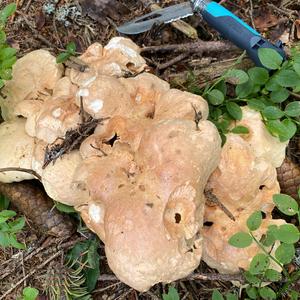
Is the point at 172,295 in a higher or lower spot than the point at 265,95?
lower

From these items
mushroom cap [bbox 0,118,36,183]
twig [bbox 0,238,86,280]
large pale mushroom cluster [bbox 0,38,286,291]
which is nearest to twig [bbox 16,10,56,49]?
large pale mushroom cluster [bbox 0,38,286,291]

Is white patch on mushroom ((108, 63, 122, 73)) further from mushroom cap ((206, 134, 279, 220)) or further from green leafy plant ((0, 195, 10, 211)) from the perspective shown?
green leafy plant ((0, 195, 10, 211))

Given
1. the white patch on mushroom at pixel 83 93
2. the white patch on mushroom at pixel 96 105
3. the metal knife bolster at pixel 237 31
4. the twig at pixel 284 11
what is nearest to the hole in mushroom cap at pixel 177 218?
the white patch on mushroom at pixel 96 105

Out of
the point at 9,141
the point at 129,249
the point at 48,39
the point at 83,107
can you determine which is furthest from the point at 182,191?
the point at 48,39

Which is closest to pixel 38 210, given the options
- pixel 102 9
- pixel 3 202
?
pixel 3 202

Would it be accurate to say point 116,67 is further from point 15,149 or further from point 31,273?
point 31,273

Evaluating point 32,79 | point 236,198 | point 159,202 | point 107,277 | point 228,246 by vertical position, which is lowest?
point 107,277

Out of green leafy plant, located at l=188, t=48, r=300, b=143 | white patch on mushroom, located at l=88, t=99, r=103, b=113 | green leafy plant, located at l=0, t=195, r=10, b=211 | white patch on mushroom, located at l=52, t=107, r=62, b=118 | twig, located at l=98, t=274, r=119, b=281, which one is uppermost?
white patch on mushroom, located at l=88, t=99, r=103, b=113
